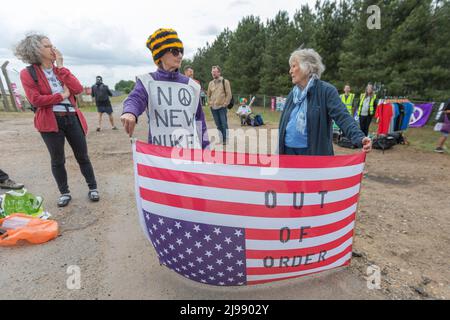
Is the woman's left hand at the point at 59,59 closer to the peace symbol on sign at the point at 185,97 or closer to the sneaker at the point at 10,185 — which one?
the peace symbol on sign at the point at 185,97

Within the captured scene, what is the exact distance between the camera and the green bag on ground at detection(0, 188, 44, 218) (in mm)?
2959

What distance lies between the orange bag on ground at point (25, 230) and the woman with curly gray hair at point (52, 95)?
28.2 inches

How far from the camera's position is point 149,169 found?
1860 mm

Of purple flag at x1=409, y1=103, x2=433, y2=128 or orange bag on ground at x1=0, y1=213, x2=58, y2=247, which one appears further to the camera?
purple flag at x1=409, y1=103, x2=433, y2=128

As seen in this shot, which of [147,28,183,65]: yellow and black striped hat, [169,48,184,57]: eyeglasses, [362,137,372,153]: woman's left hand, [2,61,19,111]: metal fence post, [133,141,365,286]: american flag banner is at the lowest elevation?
[133,141,365,286]: american flag banner

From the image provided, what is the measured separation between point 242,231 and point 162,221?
1.83ft

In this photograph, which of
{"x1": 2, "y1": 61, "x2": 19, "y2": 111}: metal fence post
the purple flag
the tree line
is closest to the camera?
the purple flag

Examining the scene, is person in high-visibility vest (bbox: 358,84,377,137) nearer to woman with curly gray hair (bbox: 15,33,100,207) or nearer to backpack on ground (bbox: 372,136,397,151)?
backpack on ground (bbox: 372,136,397,151)

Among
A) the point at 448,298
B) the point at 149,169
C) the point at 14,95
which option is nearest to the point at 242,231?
the point at 149,169

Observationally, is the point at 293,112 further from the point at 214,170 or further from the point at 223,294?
the point at 223,294

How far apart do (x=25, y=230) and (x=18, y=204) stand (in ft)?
1.65

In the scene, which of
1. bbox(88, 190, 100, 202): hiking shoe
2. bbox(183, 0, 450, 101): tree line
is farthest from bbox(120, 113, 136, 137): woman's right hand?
bbox(183, 0, 450, 101): tree line

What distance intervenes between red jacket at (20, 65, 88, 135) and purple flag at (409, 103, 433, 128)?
11505 millimetres

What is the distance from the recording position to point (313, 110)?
2.29 m
